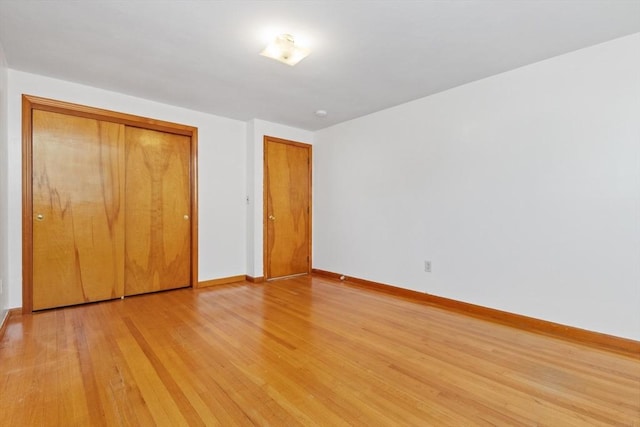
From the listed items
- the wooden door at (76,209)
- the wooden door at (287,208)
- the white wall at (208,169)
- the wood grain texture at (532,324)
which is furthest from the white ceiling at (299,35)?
the wood grain texture at (532,324)

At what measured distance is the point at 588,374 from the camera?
188cm

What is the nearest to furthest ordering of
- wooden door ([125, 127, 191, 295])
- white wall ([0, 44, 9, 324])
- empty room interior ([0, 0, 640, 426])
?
empty room interior ([0, 0, 640, 426]) → white wall ([0, 44, 9, 324]) → wooden door ([125, 127, 191, 295])

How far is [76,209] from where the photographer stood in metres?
3.14

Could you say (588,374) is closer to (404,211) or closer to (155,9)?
(404,211)

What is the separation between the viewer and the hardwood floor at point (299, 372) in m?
1.49

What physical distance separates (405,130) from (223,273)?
3082mm

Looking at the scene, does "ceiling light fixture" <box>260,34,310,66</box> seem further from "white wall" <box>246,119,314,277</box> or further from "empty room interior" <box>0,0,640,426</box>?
"white wall" <box>246,119,314,277</box>

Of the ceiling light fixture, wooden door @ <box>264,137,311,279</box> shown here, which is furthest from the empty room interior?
wooden door @ <box>264,137,311,279</box>

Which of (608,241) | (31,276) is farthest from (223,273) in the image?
(608,241)

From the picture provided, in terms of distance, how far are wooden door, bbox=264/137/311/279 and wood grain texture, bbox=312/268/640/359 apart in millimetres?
1576

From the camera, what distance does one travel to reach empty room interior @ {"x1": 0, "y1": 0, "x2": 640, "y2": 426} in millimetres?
1737

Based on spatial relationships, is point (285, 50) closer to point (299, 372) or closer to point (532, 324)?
point (299, 372)

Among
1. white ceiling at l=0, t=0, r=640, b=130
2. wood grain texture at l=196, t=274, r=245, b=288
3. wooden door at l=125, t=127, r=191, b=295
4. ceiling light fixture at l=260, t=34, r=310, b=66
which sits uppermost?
white ceiling at l=0, t=0, r=640, b=130

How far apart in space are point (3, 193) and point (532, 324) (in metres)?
4.77
